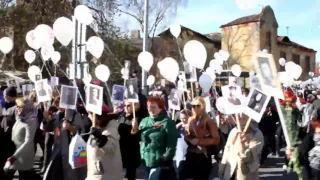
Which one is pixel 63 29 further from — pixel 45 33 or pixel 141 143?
pixel 141 143

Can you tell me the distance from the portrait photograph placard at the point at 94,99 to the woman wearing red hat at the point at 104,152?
0.66 ft

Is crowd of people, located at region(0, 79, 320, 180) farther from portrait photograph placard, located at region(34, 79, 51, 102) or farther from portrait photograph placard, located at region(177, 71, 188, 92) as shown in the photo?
portrait photograph placard, located at region(177, 71, 188, 92)

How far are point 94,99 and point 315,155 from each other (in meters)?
2.59

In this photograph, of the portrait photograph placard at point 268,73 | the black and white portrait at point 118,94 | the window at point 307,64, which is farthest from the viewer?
the window at point 307,64

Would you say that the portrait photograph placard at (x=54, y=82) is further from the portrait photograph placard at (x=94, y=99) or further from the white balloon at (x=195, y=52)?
the portrait photograph placard at (x=94, y=99)

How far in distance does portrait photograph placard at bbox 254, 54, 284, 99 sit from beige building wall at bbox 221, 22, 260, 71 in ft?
A: 160

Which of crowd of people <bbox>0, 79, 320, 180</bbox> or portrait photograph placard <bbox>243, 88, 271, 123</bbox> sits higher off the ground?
portrait photograph placard <bbox>243, 88, 271, 123</bbox>

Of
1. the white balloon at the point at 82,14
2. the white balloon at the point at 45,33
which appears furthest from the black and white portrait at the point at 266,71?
the white balloon at the point at 45,33

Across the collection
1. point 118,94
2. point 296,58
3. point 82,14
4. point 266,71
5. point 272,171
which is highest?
point 296,58

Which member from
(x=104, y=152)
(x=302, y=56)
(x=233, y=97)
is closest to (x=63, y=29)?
(x=233, y=97)

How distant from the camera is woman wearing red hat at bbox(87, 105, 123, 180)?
18.3ft

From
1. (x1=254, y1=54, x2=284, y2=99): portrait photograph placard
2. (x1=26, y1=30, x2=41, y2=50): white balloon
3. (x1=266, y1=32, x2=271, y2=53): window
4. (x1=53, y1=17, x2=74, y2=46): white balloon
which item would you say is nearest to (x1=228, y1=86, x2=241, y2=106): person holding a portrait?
(x1=254, y1=54, x2=284, y2=99): portrait photograph placard

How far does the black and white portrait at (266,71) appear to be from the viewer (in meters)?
5.39

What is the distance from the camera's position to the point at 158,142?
20.6 feet
